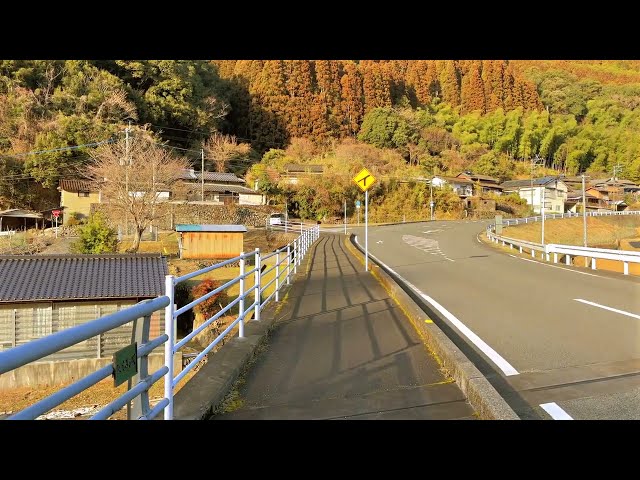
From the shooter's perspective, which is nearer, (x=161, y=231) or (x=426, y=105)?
(x=161, y=231)

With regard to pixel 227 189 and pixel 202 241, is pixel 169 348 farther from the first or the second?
pixel 227 189

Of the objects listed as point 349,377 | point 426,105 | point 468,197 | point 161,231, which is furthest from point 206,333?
point 426,105

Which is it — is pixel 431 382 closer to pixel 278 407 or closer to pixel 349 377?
pixel 349 377

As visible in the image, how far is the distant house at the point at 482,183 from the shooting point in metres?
69.2

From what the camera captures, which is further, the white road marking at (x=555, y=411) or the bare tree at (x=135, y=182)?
the bare tree at (x=135, y=182)

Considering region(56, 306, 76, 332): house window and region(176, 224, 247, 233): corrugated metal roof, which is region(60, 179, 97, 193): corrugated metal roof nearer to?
region(176, 224, 247, 233): corrugated metal roof

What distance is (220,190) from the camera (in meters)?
48.6

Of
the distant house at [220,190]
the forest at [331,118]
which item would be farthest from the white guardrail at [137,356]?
the distant house at [220,190]

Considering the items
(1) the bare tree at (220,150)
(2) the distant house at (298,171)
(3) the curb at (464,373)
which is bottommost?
(3) the curb at (464,373)

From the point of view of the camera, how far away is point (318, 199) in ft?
176

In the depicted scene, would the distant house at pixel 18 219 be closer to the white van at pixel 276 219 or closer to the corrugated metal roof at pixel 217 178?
the corrugated metal roof at pixel 217 178

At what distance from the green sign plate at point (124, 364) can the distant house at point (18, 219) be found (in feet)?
145

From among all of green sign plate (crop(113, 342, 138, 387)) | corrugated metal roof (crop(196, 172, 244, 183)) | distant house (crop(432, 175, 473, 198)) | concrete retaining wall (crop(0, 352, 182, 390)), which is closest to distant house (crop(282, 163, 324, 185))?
corrugated metal roof (crop(196, 172, 244, 183))

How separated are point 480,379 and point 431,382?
517 millimetres
